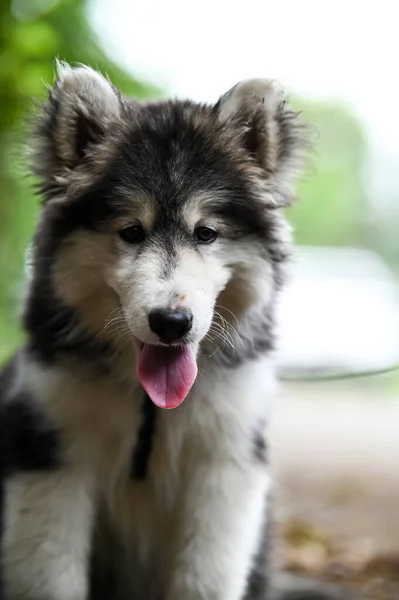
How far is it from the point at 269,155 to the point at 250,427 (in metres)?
0.77

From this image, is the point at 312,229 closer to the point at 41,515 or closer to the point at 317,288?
the point at 317,288

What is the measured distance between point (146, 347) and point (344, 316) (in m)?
2.25

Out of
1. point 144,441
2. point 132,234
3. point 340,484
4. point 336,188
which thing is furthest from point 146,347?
point 340,484

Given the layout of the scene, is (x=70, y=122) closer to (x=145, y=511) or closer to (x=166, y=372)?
(x=166, y=372)

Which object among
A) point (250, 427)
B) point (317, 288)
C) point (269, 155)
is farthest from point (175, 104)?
point (317, 288)

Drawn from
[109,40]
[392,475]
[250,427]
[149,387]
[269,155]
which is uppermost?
[109,40]

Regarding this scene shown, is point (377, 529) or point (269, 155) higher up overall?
point (269, 155)

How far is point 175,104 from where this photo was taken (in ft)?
7.50

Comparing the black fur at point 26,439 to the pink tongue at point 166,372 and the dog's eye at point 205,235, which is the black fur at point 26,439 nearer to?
the pink tongue at point 166,372

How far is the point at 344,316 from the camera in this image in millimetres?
4188

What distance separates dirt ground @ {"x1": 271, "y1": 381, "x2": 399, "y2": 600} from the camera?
3162 millimetres

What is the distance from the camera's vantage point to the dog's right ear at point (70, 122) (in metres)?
2.13

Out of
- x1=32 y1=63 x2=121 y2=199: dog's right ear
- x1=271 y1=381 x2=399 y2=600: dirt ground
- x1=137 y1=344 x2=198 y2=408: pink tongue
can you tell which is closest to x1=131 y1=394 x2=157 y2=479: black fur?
x1=137 y1=344 x2=198 y2=408: pink tongue

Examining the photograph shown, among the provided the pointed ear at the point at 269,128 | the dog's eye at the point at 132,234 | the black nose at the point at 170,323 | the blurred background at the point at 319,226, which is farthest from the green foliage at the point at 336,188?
the black nose at the point at 170,323
